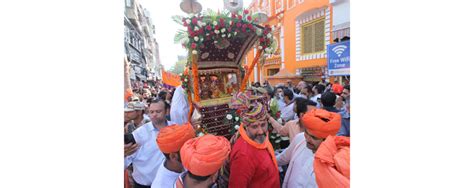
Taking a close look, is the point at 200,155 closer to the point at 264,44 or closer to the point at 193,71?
the point at 193,71

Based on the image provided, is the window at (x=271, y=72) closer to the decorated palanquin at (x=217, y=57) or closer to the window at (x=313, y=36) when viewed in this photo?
the decorated palanquin at (x=217, y=57)

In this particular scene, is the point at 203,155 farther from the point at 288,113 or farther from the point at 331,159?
the point at 288,113

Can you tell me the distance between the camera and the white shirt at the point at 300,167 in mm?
1303

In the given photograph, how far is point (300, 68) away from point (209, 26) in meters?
0.63

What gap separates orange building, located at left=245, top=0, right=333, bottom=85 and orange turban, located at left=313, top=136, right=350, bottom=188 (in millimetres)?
502

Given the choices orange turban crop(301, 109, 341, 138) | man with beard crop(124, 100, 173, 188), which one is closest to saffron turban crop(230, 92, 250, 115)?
orange turban crop(301, 109, 341, 138)

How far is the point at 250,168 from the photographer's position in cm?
121

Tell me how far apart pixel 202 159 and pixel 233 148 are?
1.27 ft

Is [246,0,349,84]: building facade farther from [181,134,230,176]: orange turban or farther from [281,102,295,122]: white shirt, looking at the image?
[181,134,230,176]: orange turban

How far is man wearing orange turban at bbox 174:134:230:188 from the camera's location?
3.09ft

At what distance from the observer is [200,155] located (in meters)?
0.94

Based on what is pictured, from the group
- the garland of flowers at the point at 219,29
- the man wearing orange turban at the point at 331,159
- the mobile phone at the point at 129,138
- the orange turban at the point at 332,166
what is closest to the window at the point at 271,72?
the garland of flowers at the point at 219,29

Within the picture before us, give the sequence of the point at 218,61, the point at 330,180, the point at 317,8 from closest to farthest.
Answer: the point at 330,180 < the point at 317,8 < the point at 218,61

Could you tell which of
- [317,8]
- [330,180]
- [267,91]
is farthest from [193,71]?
[330,180]
